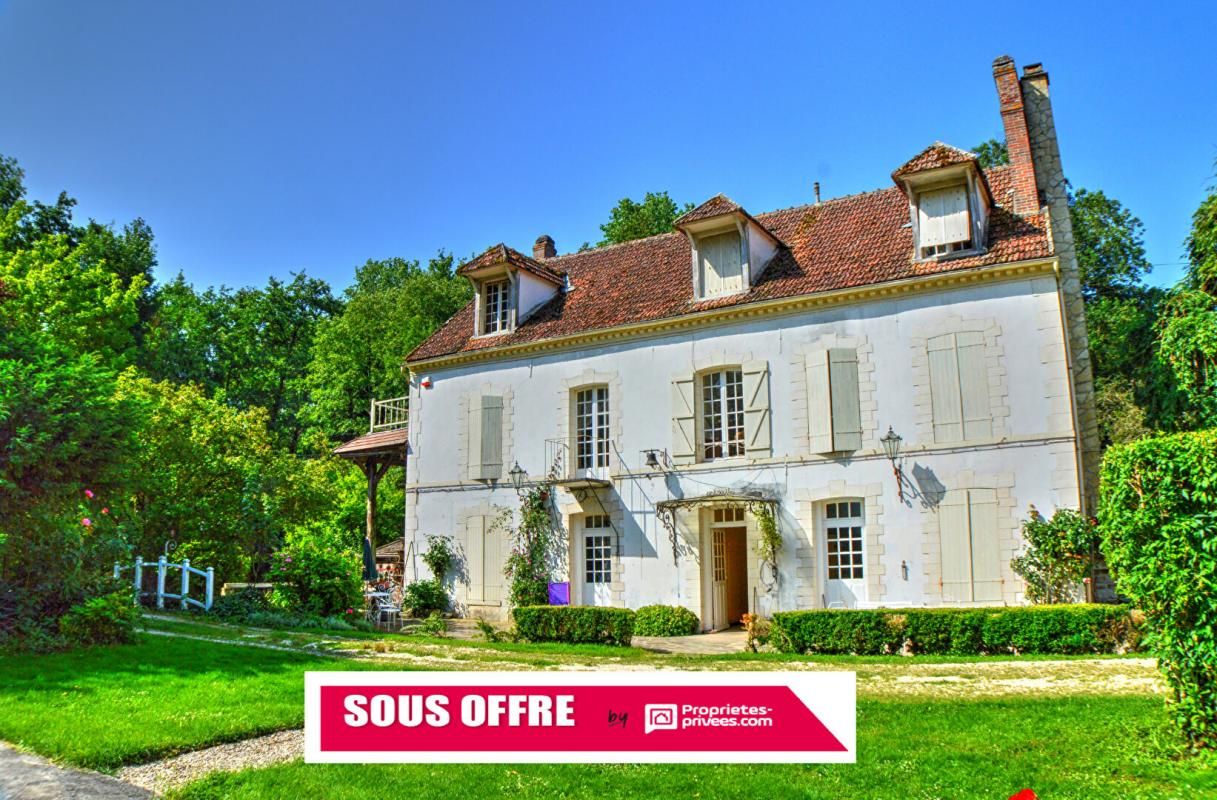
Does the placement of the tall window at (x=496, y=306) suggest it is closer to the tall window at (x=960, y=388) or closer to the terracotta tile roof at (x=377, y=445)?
the terracotta tile roof at (x=377, y=445)

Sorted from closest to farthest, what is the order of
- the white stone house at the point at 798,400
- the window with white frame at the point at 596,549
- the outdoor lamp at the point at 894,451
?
the white stone house at the point at 798,400 → the outdoor lamp at the point at 894,451 → the window with white frame at the point at 596,549

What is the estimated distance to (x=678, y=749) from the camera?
5.69m

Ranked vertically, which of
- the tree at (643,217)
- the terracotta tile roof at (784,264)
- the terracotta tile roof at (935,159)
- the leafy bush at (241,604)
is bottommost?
the leafy bush at (241,604)

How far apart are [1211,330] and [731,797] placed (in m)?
12.4

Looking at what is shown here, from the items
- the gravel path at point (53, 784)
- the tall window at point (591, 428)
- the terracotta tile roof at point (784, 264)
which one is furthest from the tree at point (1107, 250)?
the gravel path at point (53, 784)

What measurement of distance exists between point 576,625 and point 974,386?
7.63 metres

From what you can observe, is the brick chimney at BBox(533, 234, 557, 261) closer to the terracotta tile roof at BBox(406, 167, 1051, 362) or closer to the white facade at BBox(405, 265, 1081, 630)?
the terracotta tile roof at BBox(406, 167, 1051, 362)

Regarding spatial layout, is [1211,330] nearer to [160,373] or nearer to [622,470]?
[622,470]

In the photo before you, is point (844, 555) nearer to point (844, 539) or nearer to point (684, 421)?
point (844, 539)

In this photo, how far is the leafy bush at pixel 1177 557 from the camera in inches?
217

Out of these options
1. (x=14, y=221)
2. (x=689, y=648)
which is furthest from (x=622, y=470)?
(x=14, y=221)

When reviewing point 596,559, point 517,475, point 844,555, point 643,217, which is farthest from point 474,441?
point 643,217

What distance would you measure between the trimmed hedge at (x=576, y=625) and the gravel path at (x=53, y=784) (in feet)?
29.3

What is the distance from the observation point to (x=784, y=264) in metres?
17.4
